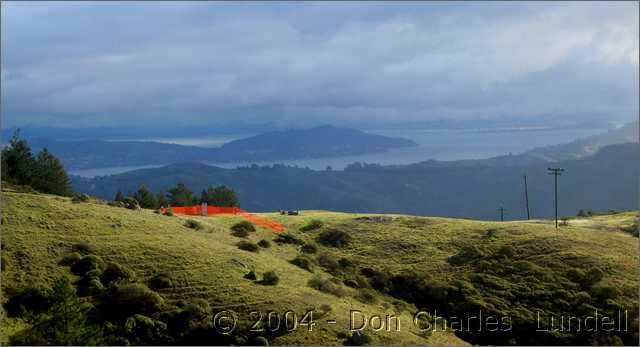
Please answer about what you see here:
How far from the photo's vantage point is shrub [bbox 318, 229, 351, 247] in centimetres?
7674

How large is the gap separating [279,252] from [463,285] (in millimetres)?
20702

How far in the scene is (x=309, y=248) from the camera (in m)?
71.6

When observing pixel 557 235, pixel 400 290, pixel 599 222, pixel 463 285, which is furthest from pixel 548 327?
pixel 599 222

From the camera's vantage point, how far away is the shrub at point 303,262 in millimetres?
63997

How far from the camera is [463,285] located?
63.3 metres

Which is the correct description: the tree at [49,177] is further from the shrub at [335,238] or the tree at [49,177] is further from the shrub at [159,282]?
the shrub at [159,282]

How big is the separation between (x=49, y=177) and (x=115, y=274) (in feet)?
193

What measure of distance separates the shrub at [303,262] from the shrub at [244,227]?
10310 mm

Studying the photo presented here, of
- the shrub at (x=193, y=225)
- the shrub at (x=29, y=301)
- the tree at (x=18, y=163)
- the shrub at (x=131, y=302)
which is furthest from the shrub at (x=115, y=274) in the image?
the tree at (x=18, y=163)

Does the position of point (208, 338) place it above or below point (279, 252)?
below

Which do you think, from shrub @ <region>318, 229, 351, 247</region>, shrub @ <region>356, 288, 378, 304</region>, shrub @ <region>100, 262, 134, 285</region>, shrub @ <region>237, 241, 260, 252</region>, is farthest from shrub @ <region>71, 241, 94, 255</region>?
shrub @ <region>318, 229, 351, 247</region>

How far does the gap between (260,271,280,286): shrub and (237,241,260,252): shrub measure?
31.7ft

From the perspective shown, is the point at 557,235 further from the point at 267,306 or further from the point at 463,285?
the point at 267,306

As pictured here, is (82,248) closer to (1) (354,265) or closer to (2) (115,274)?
(2) (115,274)
